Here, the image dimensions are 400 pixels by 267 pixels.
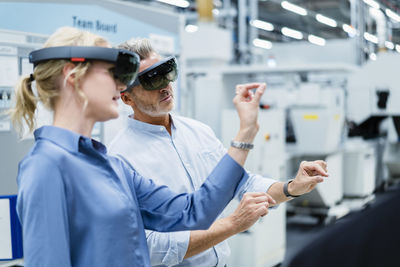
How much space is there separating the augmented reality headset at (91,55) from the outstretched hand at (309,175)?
736mm

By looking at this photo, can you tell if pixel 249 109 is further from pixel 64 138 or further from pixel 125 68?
pixel 64 138

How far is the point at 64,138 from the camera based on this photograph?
1.23 metres

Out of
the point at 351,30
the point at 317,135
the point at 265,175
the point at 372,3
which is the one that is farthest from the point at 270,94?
the point at 351,30

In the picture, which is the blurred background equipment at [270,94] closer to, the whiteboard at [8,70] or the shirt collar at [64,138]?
the whiteboard at [8,70]

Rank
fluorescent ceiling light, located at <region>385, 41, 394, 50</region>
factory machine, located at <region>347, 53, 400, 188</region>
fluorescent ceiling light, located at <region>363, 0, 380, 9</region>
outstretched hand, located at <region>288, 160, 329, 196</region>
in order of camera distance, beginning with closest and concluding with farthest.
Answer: outstretched hand, located at <region>288, 160, 329, 196</region> < factory machine, located at <region>347, 53, 400, 188</region> < fluorescent ceiling light, located at <region>363, 0, 380, 9</region> < fluorescent ceiling light, located at <region>385, 41, 394, 50</region>

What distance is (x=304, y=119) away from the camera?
597 centimetres

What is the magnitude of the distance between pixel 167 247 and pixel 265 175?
2882 millimetres

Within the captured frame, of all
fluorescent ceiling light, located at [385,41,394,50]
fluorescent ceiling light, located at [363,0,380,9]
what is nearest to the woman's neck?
fluorescent ceiling light, located at [363,0,380,9]

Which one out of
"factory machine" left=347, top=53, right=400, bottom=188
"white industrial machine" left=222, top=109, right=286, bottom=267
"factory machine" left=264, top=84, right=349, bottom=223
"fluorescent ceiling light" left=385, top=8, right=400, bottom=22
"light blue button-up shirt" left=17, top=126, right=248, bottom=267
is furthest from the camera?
"fluorescent ceiling light" left=385, top=8, right=400, bottom=22

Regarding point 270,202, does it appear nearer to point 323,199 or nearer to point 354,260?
point 354,260

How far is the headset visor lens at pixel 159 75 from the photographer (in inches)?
67.3

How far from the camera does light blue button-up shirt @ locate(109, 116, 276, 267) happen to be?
172 centimetres

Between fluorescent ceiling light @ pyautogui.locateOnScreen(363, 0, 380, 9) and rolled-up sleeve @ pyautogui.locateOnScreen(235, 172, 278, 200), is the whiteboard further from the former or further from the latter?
fluorescent ceiling light @ pyautogui.locateOnScreen(363, 0, 380, 9)

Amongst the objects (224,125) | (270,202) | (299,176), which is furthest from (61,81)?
(224,125)
